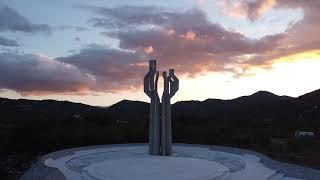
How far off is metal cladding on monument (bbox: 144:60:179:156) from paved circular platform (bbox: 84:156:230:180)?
2.02 meters

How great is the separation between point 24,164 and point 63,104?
3216 cm

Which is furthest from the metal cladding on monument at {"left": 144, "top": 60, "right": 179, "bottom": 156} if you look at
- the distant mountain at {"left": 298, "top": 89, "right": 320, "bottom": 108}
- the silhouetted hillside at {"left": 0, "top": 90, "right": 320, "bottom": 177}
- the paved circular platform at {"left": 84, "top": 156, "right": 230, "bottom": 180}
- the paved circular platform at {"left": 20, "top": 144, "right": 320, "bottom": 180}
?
the distant mountain at {"left": 298, "top": 89, "right": 320, "bottom": 108}

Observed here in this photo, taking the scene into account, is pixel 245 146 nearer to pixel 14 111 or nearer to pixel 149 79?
pixel 149 79

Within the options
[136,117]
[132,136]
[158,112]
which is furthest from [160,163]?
[136,117]

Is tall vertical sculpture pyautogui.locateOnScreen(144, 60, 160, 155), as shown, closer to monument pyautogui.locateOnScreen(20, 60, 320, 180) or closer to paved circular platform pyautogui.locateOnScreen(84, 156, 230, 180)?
monument pyautogui.locateOnScreen(20, 60, 320, 180)

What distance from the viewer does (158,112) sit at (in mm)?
16297

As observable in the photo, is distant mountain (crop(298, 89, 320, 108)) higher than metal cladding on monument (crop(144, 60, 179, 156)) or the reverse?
higher

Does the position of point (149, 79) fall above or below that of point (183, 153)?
above

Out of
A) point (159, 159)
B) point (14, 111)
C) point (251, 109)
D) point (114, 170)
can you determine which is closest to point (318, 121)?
point (251, 109)

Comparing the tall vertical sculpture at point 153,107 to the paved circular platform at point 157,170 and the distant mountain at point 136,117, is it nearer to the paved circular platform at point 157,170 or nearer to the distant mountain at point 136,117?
the paved circular platform at point 157,170

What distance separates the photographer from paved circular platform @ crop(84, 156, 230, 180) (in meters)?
11.4

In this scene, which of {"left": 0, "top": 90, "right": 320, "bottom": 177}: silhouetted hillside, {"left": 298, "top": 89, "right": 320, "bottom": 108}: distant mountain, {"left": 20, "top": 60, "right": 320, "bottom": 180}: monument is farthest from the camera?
{"left": 298, "top": 89, "right": 320, "bottom": 108}: distant mountain

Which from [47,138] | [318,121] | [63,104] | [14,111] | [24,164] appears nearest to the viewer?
[24,164]

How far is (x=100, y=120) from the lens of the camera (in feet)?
104
